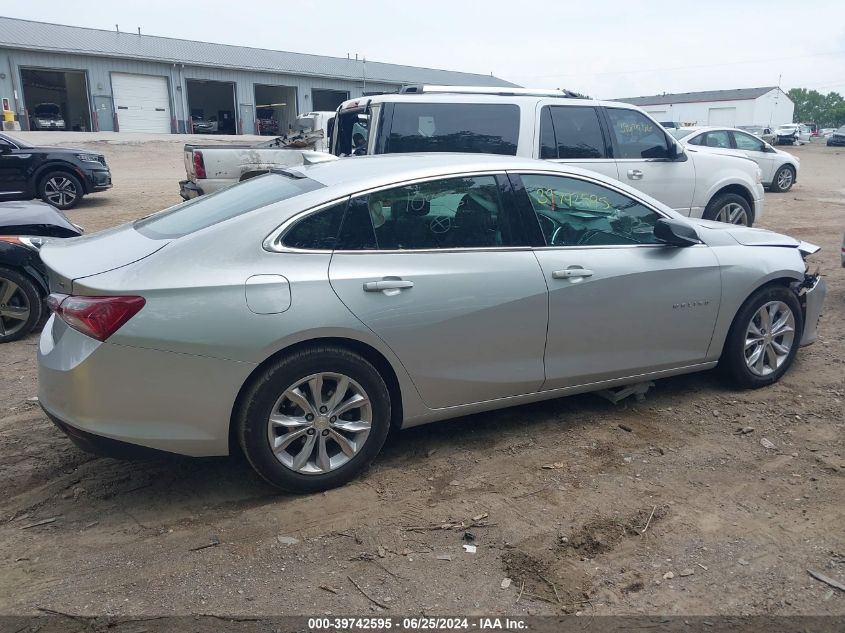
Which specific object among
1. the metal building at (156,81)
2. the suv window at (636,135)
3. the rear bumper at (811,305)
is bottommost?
the rear bumper at (811,305)

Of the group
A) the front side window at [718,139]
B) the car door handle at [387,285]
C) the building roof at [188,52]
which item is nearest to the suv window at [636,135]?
the car door handle at [387,285]

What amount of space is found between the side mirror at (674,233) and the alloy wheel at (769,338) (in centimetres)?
81

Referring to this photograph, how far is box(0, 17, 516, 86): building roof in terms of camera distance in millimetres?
34706

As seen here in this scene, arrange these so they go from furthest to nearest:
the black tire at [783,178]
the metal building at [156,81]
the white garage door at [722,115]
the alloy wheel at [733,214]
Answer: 1. the white garage door at [722,115]
2. the metal building at [156,81]
3. the black tire at [783,178]
4. the alloy wheel at [733,214]

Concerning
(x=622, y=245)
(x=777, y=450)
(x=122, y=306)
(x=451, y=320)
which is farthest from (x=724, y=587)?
(x=122, y=306)

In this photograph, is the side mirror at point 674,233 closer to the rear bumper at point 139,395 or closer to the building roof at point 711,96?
the rear bumper at point 139,395

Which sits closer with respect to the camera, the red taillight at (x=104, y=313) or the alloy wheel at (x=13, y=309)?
the red taillight at (x=104, y=313)

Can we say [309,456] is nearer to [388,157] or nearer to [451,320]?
[451,320]

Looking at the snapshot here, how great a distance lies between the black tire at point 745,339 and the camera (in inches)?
184

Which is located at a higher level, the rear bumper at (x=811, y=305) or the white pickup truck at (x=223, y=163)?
the white pickup truck at (x=223, y=163)

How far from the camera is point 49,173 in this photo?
13.8m

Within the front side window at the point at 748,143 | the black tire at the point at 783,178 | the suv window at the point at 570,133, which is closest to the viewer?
the suv window at the point at 570,133

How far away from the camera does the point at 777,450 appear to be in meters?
4.05

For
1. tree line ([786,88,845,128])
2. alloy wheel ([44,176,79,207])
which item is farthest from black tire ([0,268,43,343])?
tree line ([786,88,845,128])
